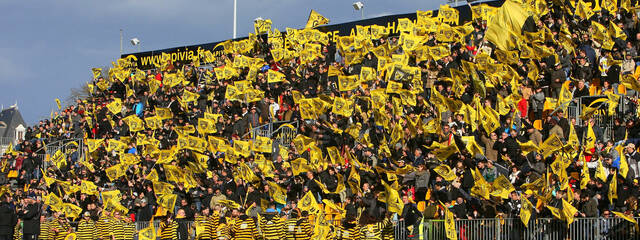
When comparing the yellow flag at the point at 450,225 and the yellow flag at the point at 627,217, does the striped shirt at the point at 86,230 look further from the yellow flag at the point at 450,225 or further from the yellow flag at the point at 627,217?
the yellow flag at the point at 627,217

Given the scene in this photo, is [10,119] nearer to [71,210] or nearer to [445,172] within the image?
[71,210]

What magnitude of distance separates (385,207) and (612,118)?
5395mm

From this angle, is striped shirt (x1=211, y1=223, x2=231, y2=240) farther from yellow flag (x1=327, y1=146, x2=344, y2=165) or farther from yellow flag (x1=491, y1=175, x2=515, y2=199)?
yellow flag (x1=491, y1=175, x2=515, y2=199)

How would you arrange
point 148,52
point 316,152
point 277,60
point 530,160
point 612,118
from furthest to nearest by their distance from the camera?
point 148,52, point 277,60, point 316,152, point 612,118, point 530,160

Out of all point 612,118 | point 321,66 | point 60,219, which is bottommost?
point 60,219

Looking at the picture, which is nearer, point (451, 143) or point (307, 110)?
point (451, 143)

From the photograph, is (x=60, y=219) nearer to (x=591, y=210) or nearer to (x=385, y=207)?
(x=385, y=207)

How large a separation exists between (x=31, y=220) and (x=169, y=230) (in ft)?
14.9

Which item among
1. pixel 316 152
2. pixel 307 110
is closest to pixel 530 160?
pixel 316 152

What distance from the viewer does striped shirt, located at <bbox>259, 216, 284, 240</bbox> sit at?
23763 mm

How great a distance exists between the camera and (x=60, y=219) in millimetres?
28406

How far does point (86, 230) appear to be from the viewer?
2759 centimetres

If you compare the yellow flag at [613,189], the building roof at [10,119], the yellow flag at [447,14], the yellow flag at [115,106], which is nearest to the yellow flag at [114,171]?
the yellow flag at [115,106]

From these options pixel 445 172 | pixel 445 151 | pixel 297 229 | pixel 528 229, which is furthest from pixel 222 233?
pixel 528 229
